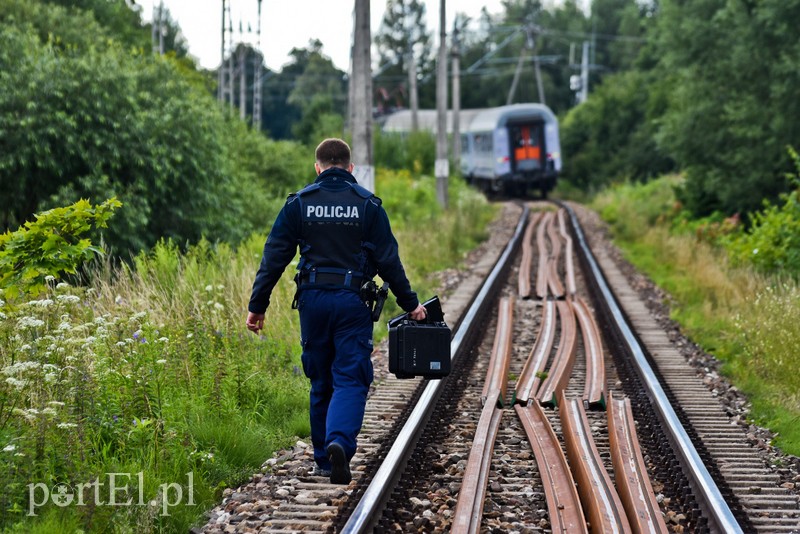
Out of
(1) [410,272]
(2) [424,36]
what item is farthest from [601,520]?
Result: (2) [424,36]

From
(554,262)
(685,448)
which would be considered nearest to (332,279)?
(685,448)

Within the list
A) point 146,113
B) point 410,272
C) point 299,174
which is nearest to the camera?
point 146,113

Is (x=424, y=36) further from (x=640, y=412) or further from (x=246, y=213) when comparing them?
(x=640, y=412)

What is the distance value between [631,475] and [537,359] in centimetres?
402

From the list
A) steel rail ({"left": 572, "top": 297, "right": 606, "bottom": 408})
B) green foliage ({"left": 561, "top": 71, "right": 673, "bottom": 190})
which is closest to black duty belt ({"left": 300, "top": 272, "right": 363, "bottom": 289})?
steel rail ({"left": 572, "top": 297, "right": 606, "bottom": 408})

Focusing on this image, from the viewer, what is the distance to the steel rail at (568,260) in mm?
16078

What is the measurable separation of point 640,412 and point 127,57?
12.4 meters

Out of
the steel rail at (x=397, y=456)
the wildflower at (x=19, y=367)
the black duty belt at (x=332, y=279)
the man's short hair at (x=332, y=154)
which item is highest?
the man's short hair at (x=332, y=154)

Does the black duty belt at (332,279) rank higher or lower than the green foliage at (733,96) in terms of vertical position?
lower

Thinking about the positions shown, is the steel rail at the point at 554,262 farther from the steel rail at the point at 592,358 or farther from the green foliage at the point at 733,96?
the green foliage at the point at 733,96

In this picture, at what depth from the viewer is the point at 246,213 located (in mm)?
19703

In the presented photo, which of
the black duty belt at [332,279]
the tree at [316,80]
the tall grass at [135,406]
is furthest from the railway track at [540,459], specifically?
the tree at [316,80]

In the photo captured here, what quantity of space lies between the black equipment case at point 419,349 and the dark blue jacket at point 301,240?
1.09ft

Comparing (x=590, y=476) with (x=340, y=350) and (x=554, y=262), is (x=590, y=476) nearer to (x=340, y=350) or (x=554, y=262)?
(x=340, y=350)
